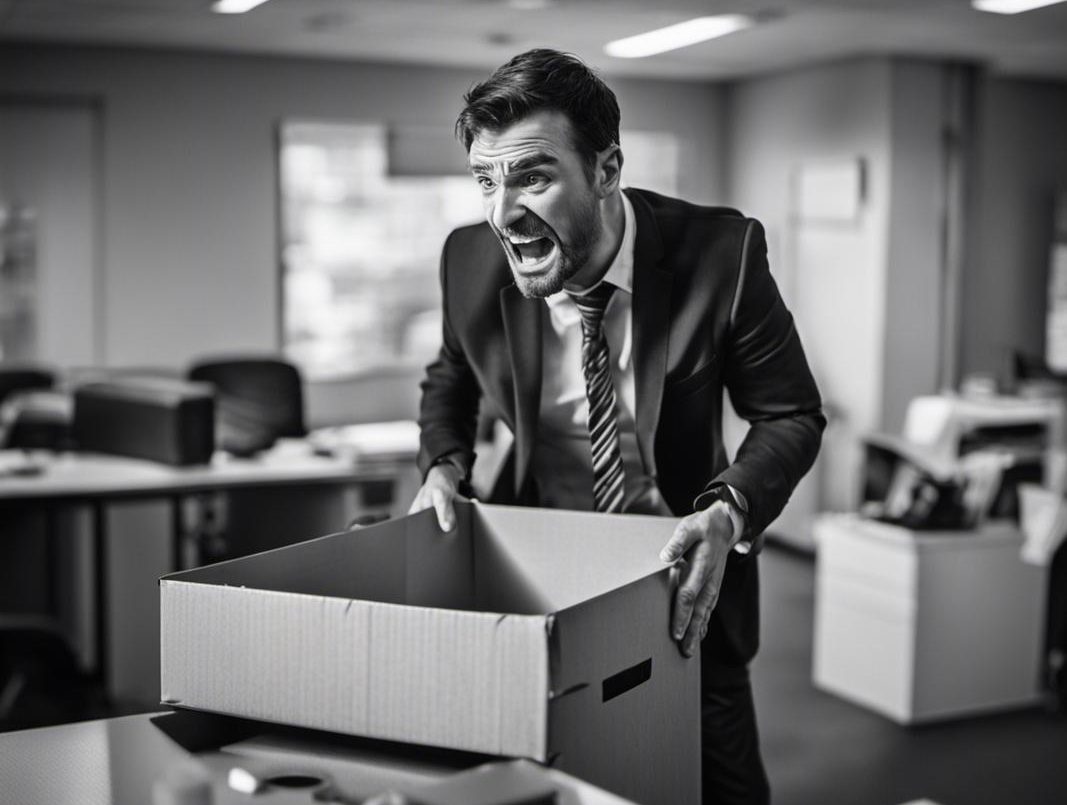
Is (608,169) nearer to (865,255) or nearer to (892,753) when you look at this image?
(892,753)

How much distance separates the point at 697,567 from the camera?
1361mm

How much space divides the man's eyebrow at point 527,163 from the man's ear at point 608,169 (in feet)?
0.35

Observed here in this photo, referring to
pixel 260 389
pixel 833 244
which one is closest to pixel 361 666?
pixel 260 389

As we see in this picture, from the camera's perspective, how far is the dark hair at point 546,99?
1436mm

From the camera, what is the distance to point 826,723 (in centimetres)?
429

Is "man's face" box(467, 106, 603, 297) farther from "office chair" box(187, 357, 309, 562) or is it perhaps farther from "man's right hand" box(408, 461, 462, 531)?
"office chair" box(187, 357, 309, 562)

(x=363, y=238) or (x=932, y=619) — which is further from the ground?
(x=363, y=238)

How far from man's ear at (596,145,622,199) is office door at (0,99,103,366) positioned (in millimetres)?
5379

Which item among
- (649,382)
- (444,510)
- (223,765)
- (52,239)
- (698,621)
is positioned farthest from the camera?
(52,239)

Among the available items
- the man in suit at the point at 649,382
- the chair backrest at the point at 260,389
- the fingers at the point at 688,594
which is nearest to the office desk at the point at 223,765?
the fingers at the point at 688,594

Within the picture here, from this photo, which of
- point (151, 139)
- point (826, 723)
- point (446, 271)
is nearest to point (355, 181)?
point (151, 139)

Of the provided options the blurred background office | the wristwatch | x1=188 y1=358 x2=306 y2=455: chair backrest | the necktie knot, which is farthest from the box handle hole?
x1=188 y1=358 x2=306 y2=455: chair backrest

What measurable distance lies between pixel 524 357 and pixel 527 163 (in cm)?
38

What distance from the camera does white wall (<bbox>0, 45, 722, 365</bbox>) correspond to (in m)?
6.38
